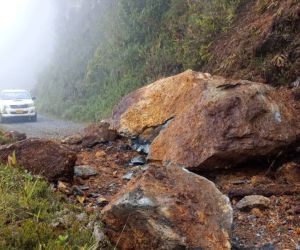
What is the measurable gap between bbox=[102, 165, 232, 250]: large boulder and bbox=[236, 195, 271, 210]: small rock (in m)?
0.77

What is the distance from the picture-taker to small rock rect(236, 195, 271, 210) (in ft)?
17.9

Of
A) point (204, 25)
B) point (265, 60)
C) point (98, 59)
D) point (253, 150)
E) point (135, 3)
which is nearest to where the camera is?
point (253, 150)

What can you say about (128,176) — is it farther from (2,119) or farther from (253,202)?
(2,119)

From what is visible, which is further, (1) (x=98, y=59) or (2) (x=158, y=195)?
(1) (x=98, y=59)

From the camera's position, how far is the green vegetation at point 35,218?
14.3ft

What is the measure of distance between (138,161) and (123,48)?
14.1m

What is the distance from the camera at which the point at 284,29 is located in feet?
31.9

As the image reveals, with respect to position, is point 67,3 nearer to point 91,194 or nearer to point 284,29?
point 284,29

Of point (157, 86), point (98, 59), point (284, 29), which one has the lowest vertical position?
point (98, 59)

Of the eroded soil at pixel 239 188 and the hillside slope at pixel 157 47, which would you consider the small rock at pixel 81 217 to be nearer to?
the eroded soil at pixel 239 188

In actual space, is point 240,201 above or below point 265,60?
below

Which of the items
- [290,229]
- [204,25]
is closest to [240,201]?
[290,229]

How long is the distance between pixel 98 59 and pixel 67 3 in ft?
49.0

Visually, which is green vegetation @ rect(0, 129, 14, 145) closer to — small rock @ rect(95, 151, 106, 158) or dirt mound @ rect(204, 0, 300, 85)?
small rock @ rect(95, 151, 106, 158)
